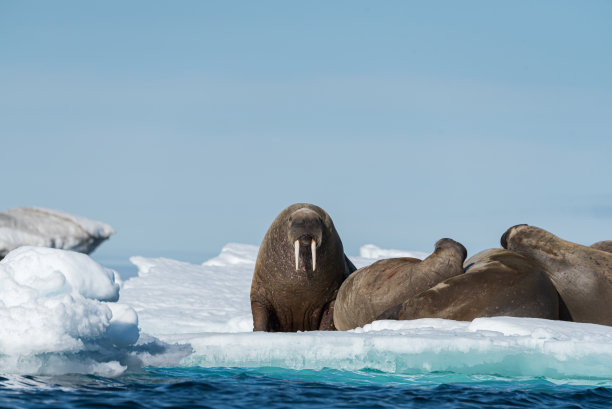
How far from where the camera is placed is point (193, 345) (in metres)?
7.71

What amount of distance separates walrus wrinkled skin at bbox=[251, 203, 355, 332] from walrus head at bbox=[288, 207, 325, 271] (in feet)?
0.09

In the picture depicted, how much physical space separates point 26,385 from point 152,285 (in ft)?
40.8

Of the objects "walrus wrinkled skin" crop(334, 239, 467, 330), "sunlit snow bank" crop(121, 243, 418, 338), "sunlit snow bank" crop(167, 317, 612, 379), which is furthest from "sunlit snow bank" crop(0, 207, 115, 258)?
"sunlit snow bank" crop(167, 317, 612, 379)

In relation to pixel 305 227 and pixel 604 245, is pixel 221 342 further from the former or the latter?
pixel 604 245

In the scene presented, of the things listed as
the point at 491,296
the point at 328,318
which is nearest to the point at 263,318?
the point at 328,318

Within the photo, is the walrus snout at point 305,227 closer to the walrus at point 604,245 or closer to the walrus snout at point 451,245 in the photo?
the walrus snout at point 451,245

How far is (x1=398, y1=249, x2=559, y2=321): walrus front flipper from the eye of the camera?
8844 millimetres

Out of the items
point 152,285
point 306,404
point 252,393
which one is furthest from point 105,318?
point 152,285

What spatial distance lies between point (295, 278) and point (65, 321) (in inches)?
193

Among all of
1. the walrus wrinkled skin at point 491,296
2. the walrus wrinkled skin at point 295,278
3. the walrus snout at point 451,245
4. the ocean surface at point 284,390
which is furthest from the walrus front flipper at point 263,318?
the ocean surface at point 284,390

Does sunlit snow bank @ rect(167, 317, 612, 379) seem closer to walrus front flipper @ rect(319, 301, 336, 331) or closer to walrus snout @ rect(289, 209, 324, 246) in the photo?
walrus snout @ rect(289, 209, 324, 246)

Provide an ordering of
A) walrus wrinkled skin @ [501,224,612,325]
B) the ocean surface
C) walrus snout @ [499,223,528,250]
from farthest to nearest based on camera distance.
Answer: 1. walrus snout @ [499,223,528,250]
2. walrus wrinkled skin @ [501,224,612,325]
3. the ocean surface

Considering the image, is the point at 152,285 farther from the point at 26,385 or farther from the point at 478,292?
the point at 26,385

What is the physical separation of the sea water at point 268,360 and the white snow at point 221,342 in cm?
1
